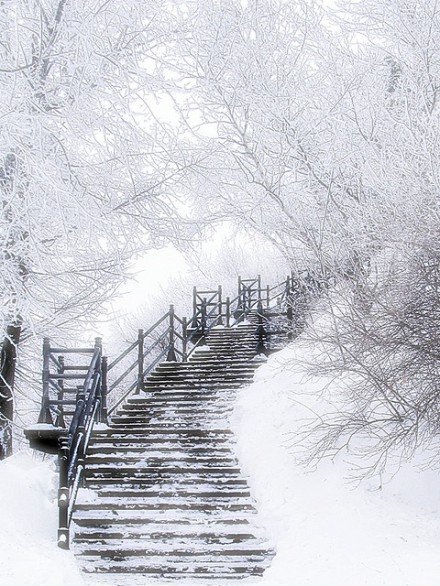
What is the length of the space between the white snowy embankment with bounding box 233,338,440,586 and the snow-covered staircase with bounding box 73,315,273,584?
0.90 feet

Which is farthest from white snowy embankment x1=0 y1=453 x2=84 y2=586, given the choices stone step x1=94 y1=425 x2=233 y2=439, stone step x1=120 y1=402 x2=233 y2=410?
stone step x1=120 y1=402 x2=233 y2=410

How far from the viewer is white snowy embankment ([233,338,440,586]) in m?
7.34

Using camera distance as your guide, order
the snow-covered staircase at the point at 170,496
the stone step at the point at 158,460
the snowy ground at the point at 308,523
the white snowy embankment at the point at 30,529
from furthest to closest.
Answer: the stone step at the point at 158,460 → the snow-covered staircase at the point at 170,496 → the snowy ground at the point at 308,523 → the white snowy embankment at the point at 30,529

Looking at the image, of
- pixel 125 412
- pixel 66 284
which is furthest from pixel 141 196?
pixel 125 412

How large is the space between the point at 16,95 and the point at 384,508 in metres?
6.37

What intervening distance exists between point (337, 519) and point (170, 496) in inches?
88.9

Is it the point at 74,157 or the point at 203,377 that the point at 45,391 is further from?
the point at 203,377

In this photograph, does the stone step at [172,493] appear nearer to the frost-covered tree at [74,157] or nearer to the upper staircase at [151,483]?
the upper staircase at [151,483]

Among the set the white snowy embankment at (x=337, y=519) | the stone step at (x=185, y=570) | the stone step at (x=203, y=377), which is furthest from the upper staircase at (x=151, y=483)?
the stone step at (x=203, y=377)

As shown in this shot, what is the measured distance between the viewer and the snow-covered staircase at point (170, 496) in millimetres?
7867

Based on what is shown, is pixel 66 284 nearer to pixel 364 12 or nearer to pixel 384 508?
pixel 384 508

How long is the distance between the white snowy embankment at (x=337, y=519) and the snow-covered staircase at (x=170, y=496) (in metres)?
0.28

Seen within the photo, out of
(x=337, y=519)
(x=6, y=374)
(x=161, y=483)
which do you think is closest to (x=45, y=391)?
(x=6, y=374)

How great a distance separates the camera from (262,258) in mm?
43188
